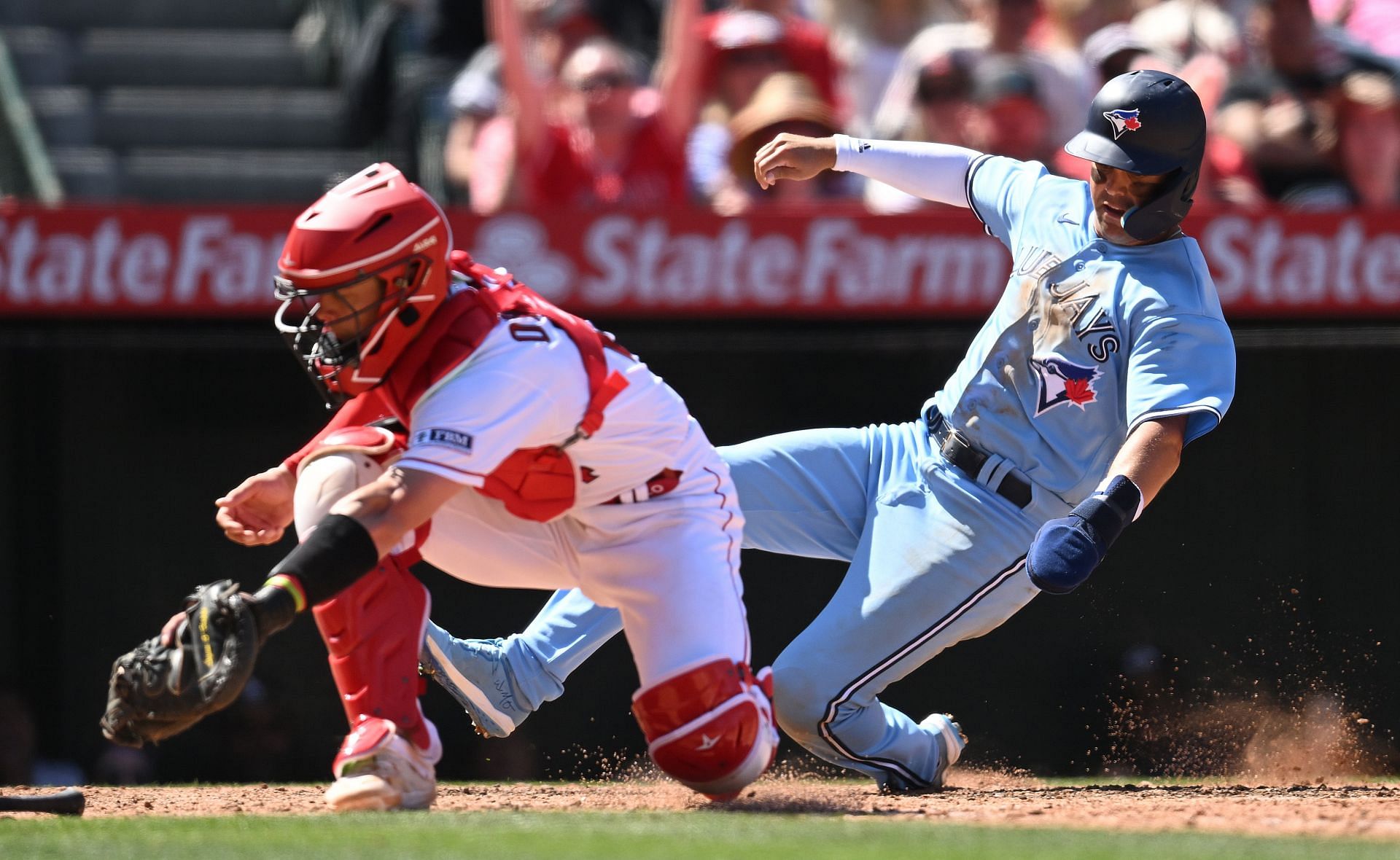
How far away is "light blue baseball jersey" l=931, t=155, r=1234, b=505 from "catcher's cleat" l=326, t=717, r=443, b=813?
168 cm

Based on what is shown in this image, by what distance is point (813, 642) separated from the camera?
439 centimetres

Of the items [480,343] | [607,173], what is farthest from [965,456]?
[607,173]

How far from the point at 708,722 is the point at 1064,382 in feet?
4.00

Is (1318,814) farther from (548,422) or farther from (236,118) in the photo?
(236,118)

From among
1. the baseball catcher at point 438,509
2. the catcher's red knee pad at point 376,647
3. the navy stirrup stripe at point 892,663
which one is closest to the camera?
the baseball catcher at point 438,509

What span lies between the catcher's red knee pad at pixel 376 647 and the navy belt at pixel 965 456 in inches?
59.0

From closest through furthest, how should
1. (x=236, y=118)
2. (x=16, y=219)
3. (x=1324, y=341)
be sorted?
(x=16, y=219)
(x=1324, y=341)
(x=236, y=118)

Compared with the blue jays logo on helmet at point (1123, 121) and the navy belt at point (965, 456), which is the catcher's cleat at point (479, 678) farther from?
the blue jays logo on helmet at point (1123, 121)

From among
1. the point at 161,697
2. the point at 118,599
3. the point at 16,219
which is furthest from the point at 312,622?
the point at 161,697

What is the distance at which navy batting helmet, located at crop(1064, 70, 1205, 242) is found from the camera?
4.21 m

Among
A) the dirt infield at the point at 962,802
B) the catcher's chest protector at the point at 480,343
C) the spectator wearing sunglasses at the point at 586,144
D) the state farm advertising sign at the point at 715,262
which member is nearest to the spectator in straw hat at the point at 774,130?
the spectator wearing sunglasses at the point at 586,144

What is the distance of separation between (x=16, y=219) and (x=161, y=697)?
3.08 m

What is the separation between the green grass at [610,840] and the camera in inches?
121

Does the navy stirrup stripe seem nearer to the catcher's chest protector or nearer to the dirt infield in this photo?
the dirt infield
